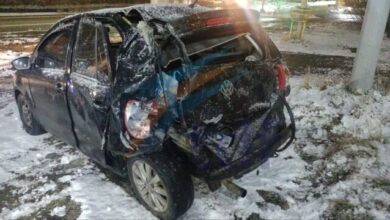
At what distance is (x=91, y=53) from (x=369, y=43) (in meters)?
4.47

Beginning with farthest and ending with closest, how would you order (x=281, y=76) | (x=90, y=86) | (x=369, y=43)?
(x=369, y=43) → (x=281, y=76) → (x=90, y=86)

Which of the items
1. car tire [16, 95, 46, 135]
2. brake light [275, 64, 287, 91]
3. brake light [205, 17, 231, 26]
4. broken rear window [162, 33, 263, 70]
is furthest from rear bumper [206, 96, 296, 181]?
car tire [16, 95, 46, 135]

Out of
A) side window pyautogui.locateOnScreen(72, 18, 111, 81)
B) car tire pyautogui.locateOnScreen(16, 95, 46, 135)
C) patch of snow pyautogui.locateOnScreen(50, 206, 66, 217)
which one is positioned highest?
side window pyautogui.locateOnScreen(72, 18, 111, 81)

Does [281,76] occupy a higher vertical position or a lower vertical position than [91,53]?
lower

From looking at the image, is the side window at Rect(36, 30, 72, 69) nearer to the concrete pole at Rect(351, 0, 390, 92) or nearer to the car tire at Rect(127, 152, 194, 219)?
the car tire at Rect(127, 152, 194, 219)

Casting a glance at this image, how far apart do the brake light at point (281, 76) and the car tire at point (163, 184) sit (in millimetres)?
1444

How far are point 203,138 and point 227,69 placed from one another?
692mm

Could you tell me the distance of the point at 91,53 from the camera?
350cm

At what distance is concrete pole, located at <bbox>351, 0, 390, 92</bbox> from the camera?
554 centimetres

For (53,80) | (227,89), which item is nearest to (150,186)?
(227,89)

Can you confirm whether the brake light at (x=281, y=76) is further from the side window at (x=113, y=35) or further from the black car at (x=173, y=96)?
the side window at (x=113, y=35)

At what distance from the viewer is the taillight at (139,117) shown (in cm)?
292

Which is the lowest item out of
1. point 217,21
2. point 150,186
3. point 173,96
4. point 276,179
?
point 276,179

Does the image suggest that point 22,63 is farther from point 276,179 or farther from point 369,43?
point 369,43
